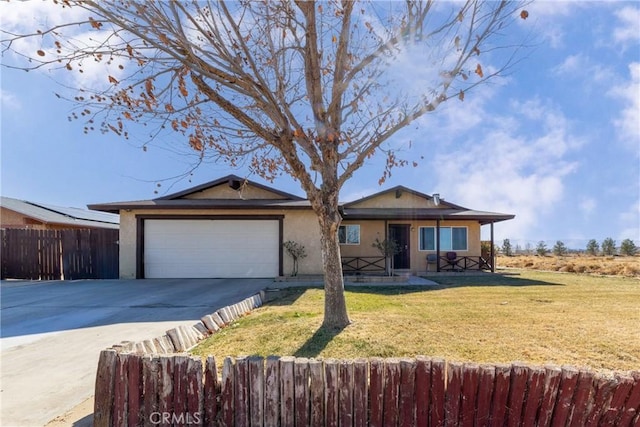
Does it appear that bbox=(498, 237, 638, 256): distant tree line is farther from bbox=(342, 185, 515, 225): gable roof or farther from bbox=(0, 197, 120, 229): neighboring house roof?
bbox=(0, 197, 120, 229): neighboring house roof

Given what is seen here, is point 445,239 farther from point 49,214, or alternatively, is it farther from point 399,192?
point 49,214

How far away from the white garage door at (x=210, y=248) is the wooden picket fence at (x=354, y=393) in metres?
10.8

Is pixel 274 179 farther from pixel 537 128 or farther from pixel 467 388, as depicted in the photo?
pixel 537 128

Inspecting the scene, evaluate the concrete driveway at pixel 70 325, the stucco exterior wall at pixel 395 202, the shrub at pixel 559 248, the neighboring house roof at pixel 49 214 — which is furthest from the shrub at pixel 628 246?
the neighboring house roof at pixel 49 214

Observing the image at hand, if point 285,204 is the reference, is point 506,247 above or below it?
below

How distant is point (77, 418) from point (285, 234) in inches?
418

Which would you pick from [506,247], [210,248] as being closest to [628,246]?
[506,247]

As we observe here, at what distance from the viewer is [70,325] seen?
607 cm

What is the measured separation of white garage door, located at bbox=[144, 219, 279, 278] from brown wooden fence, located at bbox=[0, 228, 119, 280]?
260cm

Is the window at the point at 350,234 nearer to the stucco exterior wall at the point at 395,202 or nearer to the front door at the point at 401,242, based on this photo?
the stucco exterior wall at the point at 395,202

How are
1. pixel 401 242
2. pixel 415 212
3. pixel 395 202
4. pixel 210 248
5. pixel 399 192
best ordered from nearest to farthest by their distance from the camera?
1. pixel 210 248
2. pixel 415 212
3. pixel 401 242
4. pixel 399 192
5. pixel 395 202

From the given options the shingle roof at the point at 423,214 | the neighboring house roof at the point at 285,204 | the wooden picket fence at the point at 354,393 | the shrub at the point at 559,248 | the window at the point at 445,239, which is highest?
the neighboring house roof at the point at 285,204

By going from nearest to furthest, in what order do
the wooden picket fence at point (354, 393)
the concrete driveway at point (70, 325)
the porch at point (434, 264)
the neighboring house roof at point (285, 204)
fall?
→ the wooden picket fence at point (354, 393)
the concrete driveway at point (70, 325)
the neighboring house roof at point (285, 204)
the porch at point (434, 264)

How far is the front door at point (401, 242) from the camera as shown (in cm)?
1633
